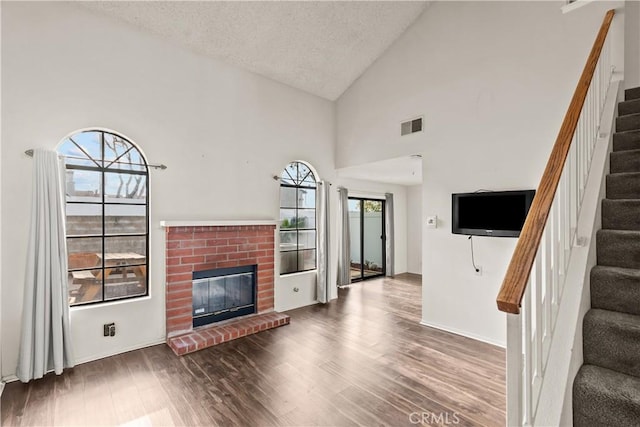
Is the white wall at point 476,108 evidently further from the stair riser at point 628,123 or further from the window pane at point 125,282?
the window pane at point 125,282

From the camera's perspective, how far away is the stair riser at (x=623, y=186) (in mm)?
1959

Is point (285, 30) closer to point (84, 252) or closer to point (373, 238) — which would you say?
point (84, 252)

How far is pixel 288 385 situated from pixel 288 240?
255 centimetres

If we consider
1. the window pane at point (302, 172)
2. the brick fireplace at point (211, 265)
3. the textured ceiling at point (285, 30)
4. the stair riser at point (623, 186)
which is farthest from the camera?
the window pane at point (302, 172)

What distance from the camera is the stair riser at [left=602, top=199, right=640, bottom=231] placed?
183 cm

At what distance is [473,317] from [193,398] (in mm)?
3159

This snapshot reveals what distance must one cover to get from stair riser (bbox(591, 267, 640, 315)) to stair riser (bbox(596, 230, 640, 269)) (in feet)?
0.59

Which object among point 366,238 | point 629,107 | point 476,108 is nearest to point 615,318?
point 629,107

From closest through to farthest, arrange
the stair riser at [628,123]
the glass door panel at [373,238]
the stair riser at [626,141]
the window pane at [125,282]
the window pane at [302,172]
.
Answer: the stair riser at [626,141] → the stair riser at [628,123] → the window pane at [125,282] → the window pane at [302,172] → the glass door panel at [373,238]

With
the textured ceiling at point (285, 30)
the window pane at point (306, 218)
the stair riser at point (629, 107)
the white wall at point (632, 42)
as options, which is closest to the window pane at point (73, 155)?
the textured ceiling at point (285, 30)

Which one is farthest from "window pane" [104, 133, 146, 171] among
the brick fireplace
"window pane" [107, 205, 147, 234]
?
the brick fireplace

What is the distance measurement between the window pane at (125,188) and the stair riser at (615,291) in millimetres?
4053

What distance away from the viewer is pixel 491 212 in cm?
342

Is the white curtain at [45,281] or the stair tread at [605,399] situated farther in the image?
the white curtain at [45,281]
